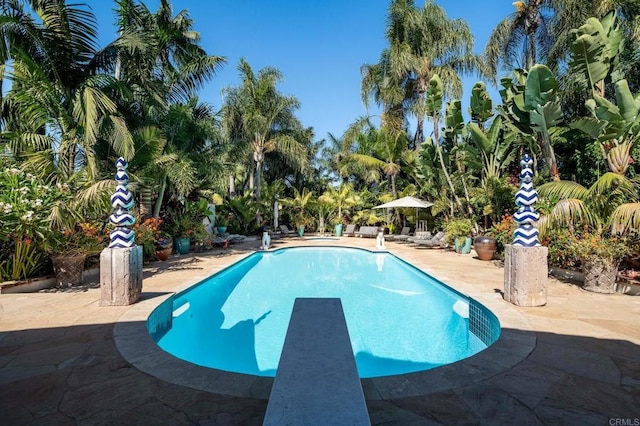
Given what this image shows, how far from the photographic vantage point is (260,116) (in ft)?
63.2

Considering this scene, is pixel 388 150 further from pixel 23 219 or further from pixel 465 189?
pixel 23 219

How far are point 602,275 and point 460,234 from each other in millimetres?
7031

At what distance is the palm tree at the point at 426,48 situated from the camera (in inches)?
704

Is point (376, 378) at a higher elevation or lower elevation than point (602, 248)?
lower

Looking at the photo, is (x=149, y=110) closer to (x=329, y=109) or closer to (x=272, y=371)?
(x=272, y=371)

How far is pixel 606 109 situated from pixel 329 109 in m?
17.7

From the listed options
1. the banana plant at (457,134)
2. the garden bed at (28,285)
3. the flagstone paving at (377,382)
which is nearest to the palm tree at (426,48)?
the banana plant at (457,134)

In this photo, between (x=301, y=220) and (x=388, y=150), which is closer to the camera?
(x=388, y=150)

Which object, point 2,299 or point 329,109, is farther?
point 329,109

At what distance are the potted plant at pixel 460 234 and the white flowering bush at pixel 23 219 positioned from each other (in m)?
12.3

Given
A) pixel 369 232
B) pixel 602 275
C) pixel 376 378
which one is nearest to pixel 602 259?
pixel 602 275

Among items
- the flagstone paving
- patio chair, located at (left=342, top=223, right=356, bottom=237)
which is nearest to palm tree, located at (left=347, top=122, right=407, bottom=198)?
patio chair, located at (left=342, top=223, right=356, bottom=237)

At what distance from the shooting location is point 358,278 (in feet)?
31.7

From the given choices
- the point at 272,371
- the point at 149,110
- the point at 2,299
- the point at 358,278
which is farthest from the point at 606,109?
the point at 149,110
